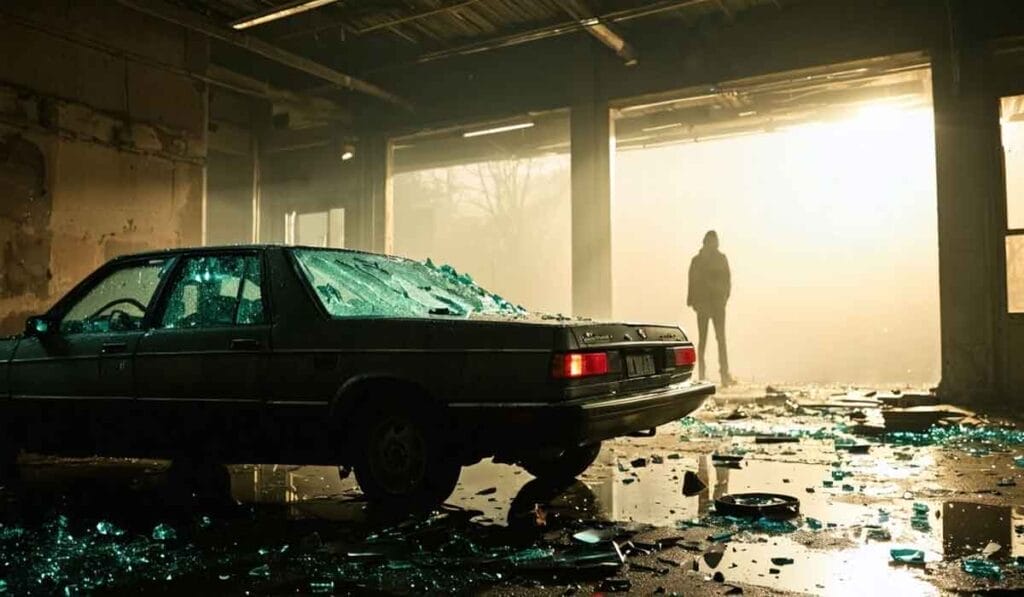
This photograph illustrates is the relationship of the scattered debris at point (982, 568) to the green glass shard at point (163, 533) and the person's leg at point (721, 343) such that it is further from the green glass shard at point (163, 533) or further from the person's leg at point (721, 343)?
the person's leg at point (721, 343)

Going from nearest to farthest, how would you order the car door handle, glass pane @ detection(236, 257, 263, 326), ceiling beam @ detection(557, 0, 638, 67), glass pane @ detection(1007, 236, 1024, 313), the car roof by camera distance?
the car door handle → glass pane @ detection(236, 257, 263, 326) → the car roof → glass pane @ detection(1007, 236, 1024, 313) → ceiling beam @ detection(557, 0, 638, 67)

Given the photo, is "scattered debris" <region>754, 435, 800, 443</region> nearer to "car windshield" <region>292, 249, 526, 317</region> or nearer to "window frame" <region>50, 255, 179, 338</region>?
"car windshield" <region>292, 249, 526, 317</region>

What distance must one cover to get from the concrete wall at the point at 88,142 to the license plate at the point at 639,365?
6839mm

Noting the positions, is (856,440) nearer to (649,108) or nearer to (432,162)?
(649,108)

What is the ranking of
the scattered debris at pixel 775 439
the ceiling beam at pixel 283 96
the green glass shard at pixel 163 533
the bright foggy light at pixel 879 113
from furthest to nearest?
the bright foggy light at pixel 879 113 < the ceiling beam at pixel 283 96 < the scattered debris at pixel 775 439 < the green glass shard at pixel 163 533

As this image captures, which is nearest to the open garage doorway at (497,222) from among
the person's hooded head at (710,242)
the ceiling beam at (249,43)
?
the ceiling beam at (249,43)

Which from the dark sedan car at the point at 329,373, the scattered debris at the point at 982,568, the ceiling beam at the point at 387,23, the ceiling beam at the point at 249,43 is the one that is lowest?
the scattered debris at the point at 982,568

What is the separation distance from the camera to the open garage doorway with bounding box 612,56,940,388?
23250mm

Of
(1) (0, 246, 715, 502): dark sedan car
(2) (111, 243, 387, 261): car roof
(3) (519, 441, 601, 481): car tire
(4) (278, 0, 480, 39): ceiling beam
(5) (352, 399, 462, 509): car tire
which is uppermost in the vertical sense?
(4) (278, 0, 480, 39): ceiling beam

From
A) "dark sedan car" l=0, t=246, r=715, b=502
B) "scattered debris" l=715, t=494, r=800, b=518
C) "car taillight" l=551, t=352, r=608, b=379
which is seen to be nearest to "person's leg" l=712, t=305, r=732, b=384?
"dark sedan car" l=0, t=246, r=715, b=502

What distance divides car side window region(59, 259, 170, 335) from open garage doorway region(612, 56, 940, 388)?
599 inches

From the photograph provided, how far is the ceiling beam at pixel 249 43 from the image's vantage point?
8.68m

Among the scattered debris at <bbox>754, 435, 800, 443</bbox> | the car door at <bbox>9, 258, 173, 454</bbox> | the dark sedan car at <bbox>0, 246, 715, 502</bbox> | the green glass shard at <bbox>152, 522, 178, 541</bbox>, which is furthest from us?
the scattered debris at <bbox>754, 435, 800, 443</bbox>

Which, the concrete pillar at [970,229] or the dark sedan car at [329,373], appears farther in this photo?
the concrete pillar at [970,229]
